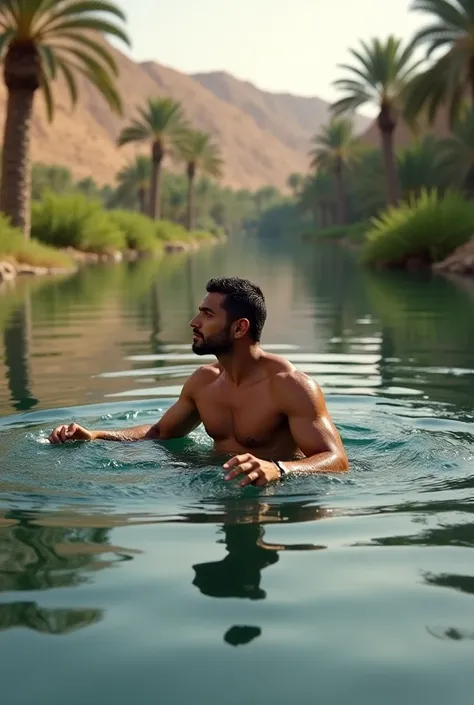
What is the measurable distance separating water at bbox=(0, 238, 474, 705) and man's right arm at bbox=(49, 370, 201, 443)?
77 mm

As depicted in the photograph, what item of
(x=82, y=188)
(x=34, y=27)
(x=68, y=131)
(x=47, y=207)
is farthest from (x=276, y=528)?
(x=68, y=131)

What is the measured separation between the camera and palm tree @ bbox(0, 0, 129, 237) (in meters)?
26.5

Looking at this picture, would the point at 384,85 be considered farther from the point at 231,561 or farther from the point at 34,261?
the point at 231,561

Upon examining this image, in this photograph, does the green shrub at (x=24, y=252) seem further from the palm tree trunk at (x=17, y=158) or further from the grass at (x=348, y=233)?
the grass at (x=348, y=233)

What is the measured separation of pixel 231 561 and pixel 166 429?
2.38 meters

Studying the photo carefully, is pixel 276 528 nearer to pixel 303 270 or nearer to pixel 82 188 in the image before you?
pixel 303 270

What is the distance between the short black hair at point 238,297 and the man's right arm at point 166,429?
750mm

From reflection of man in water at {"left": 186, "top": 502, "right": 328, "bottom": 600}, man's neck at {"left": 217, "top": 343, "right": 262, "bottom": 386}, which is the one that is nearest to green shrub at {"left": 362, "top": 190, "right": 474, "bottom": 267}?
man's neck at {"left": 217, "top": 343, "right": 262, "bottom": 386}

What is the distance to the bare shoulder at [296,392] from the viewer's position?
5.09 m

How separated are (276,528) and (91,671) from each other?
1530 mm

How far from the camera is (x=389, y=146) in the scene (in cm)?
4412

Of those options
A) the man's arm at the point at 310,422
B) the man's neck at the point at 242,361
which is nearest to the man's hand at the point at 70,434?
the man's neck at the point at 242,361

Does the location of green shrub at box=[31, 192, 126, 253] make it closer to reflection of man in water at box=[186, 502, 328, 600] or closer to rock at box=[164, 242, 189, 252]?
rock at box=[164, 242, 189, 252]

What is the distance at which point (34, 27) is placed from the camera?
1057 inches
